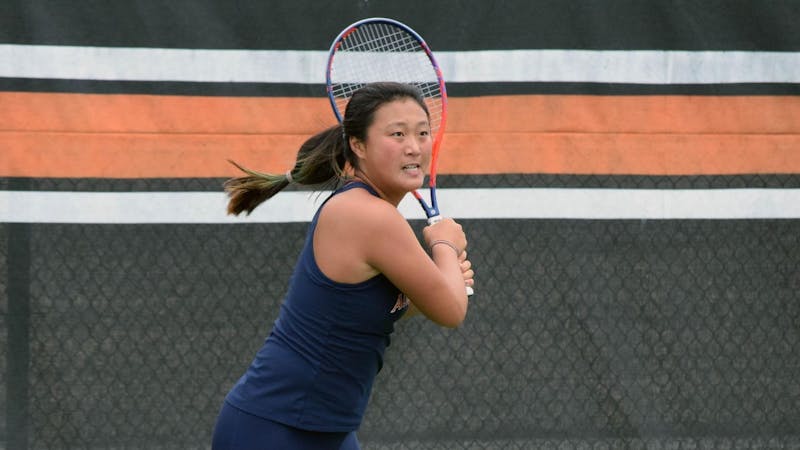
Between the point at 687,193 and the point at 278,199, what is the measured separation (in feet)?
4.98

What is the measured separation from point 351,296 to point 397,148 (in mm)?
343

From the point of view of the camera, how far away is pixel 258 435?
224 centimetres

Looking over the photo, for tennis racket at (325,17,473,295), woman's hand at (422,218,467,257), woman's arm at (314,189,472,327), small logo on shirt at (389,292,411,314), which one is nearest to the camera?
woman's arm at (314,189,472,327)

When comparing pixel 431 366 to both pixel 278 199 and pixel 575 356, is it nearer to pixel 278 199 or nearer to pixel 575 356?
pixel 575 356

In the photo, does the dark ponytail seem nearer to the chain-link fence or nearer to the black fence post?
the chain-link fence

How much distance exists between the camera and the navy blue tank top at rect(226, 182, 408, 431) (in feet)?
7.25

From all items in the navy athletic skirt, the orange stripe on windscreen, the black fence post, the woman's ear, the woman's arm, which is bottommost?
the black fence post

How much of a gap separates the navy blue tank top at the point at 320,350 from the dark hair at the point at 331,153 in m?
0.17

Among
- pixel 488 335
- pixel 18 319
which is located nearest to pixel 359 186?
pixel 488 335

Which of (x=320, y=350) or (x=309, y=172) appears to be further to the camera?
(x=309, y=172)

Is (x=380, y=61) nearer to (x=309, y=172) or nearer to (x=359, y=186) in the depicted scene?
(x=309, y=172)

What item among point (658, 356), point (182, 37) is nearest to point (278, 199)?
point (182, 37)

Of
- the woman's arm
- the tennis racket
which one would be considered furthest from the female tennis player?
the tennis racket

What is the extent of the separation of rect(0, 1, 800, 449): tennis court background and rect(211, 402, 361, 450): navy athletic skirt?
158cm
